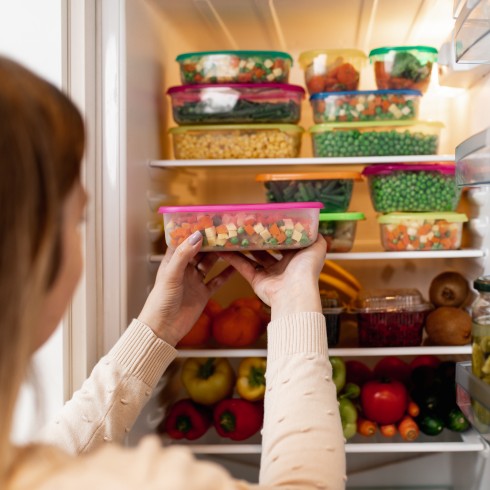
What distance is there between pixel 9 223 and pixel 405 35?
5.02ft

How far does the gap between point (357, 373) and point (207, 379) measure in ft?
1.31

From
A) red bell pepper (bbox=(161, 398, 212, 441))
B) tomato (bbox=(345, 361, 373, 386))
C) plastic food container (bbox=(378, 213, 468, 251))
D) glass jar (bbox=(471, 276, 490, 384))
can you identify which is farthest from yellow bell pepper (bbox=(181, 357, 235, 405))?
glass jar (bbox=(471, 276, 490, 384))

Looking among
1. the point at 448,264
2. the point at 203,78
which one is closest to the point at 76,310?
the point at 203,78

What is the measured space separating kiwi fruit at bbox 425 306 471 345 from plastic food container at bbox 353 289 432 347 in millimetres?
34

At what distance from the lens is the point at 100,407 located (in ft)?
4.13

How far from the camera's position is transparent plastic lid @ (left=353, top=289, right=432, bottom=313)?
5.80ft

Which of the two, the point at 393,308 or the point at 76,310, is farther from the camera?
the point at 393,308

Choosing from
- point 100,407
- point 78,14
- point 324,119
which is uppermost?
point 78,14

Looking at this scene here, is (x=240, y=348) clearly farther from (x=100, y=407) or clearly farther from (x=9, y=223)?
(x=9, y=223)

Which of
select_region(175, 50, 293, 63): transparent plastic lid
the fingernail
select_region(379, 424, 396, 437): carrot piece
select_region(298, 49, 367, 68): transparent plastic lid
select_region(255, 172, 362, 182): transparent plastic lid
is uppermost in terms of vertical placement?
select_region(298, 49, 367, 68): transparent plastic lid

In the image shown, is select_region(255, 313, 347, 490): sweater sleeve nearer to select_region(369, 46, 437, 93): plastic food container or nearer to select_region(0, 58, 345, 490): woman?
select_region(0, 58, 345, 490): woman

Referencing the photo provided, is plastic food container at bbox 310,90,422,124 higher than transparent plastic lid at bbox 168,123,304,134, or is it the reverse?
plastic food container at bbox 310,90,422,124

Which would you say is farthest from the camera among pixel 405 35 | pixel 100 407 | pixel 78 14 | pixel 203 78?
pixel 405 35

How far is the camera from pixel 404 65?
68.2 inches
